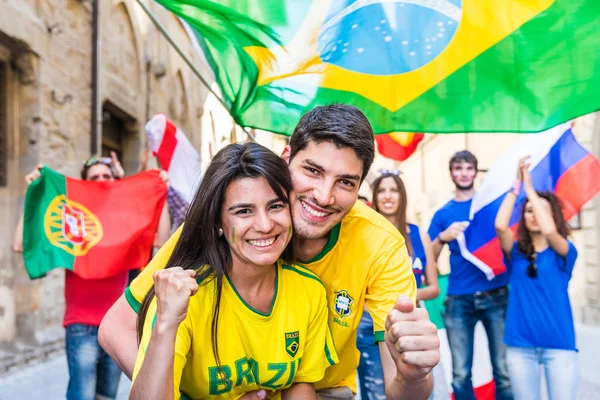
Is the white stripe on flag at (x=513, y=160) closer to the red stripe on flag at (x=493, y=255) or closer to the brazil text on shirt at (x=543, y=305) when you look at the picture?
the red stripe on flag at (x=493, y=255)

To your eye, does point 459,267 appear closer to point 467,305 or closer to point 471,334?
point 467,305

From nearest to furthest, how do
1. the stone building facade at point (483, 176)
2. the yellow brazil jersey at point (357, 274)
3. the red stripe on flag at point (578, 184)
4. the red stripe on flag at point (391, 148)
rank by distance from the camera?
the yellow brazil jersey at point (357, 274), the red stripe on flag at point (578, 184), the red stripe on flag at point (391, 148), the stone building facade at point (483, 176)

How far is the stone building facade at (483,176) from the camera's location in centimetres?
967

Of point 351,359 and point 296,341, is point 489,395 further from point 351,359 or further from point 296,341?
point 296,341

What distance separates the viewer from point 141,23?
10.4 meters

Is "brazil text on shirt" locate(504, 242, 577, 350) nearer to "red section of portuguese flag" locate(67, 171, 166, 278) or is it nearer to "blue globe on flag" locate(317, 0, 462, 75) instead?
"blue globe on flag" locate(317, 0, 462, 75)

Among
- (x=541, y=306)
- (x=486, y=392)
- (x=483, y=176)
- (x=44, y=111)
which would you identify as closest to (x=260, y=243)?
(x=541, y=306)

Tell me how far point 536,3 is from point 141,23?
8.43m

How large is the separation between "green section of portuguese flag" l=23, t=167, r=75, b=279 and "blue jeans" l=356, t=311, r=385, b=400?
6.56 ft

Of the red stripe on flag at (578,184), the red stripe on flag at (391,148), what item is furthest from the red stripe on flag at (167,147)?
the red stripe on flag at (578,184)

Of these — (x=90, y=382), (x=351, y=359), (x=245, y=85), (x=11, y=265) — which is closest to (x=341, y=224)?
(x=351, y=359)

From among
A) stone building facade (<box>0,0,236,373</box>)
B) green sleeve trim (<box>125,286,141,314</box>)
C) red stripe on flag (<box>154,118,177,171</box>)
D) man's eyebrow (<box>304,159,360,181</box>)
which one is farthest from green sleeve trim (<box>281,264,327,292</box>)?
stone building facade (<box>0,0,236,373</box>)

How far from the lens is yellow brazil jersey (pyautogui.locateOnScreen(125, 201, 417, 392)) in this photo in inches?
89.0

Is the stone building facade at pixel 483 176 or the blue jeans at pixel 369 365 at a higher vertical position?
the stone building facade at pixel 483 176
